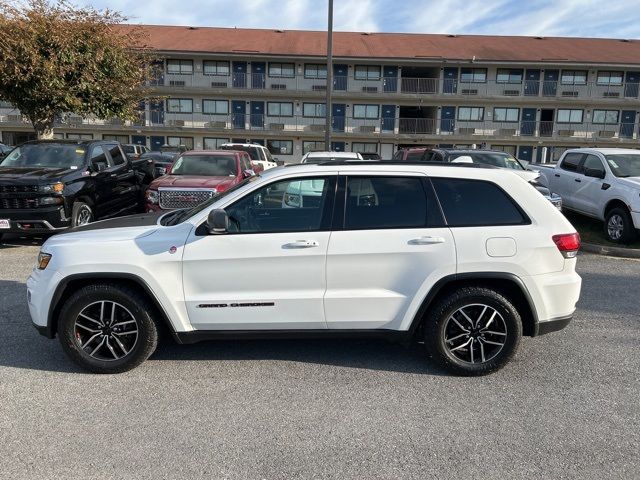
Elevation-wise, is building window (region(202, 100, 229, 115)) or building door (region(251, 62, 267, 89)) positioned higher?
building door (region(251, 62, 267, 89))

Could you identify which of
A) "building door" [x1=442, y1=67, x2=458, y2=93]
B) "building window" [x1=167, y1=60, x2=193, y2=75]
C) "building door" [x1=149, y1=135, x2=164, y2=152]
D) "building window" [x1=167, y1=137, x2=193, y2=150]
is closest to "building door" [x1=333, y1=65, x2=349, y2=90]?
"building door" [x1=442, y1=67, x2=458, y2=93]

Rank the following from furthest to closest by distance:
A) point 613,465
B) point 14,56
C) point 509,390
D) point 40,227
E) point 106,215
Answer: point 14,56, point 106,215, point 40,227, point 509,390, point 613,465

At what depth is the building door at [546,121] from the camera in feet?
116

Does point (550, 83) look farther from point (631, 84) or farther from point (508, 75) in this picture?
point (631, 84)

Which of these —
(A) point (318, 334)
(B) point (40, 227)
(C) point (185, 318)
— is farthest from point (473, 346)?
(B) point (40, 227)

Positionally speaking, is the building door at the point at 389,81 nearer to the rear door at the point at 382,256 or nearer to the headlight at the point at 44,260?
the rear door at the point at 382,256

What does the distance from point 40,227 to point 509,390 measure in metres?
7.64

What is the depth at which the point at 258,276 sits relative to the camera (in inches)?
150

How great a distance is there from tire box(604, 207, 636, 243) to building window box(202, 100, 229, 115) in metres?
30.1

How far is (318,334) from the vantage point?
395cm

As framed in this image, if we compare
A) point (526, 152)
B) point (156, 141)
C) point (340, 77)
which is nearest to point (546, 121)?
point (526, 152)

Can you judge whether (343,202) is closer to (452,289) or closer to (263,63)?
(452,289)

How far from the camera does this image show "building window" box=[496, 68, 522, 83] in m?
35.1

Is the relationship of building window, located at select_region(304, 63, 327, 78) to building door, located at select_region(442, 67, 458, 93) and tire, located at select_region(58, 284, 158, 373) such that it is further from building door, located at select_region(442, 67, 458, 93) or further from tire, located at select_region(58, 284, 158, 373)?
tire, located at select_region(58, 284, 158, 373)
